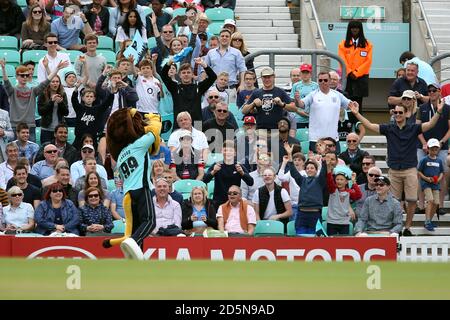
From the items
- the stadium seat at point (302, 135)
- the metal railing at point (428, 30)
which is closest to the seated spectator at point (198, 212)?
the stadium seat at point (302, 135)

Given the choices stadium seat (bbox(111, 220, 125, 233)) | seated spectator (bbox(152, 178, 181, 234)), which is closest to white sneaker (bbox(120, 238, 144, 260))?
stadium seat (bbox(111, 220, 125, 233))

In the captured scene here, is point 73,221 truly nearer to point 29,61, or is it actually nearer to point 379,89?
point 29,61

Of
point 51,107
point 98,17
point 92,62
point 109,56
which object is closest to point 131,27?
Result: point 109,56

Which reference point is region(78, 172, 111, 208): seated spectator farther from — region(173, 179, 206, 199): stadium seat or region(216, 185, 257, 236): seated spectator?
region(216, 185, 257, 236): seated spectator

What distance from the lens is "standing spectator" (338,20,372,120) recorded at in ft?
67.5

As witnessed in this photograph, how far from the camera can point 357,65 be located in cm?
2067

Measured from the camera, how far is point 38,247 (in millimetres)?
15016

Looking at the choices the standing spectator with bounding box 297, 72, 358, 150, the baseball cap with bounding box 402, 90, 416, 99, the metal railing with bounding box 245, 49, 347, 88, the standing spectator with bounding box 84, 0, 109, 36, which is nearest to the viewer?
the standing spectator with bounding box 297, 72, 358, 150

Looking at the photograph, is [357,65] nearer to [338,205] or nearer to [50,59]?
[338,205]

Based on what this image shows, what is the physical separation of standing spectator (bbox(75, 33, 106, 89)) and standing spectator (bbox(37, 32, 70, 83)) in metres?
0.22

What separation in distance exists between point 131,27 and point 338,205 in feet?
16.6

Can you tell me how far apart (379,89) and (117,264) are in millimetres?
14425

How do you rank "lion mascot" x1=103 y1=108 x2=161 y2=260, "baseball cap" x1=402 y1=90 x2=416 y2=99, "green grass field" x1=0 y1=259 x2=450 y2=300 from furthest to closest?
"baseball cap" x1=402 y1=90 x2=416 y2=99
"lion mascot" x1=103 y1=108 x2=161 y2=260
"green grass field" x1=0 y1=259 x2=450 y2=300

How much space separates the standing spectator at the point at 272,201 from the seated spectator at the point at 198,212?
0.69 meters
